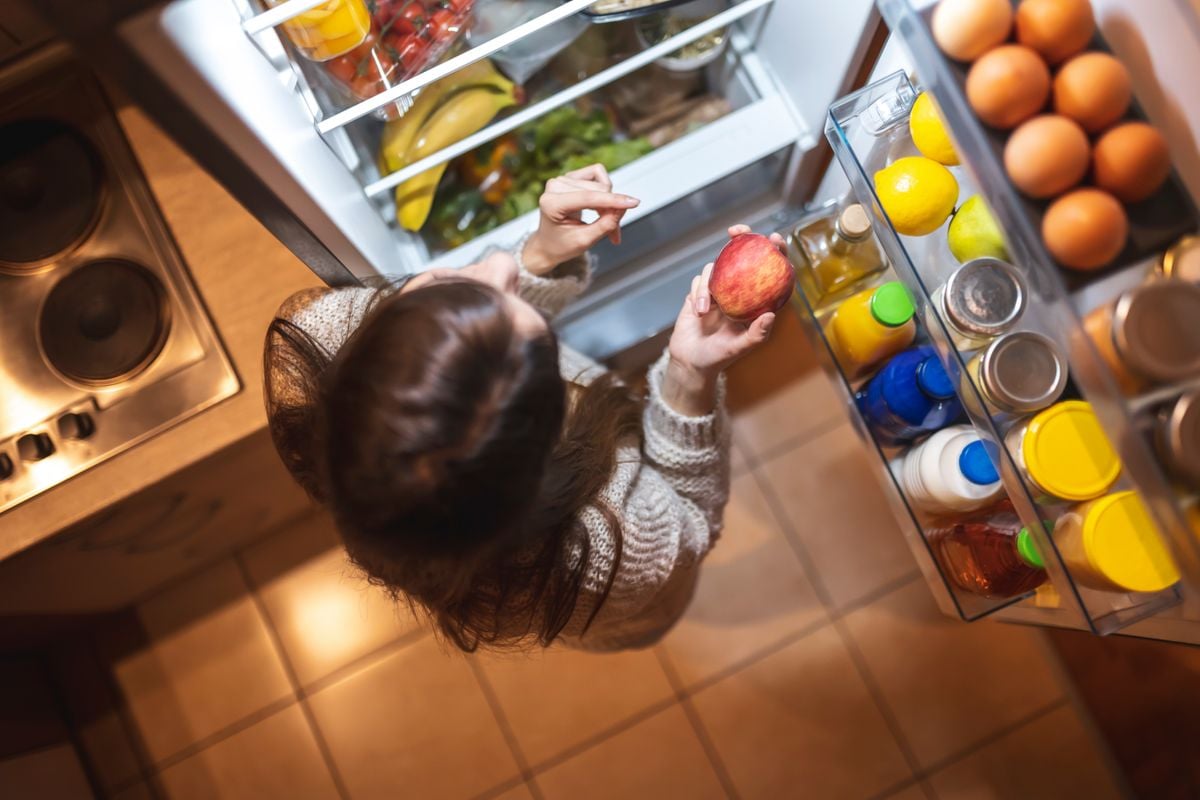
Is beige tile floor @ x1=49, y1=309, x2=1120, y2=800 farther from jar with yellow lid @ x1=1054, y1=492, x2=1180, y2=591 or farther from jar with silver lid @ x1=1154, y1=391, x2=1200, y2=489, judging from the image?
jar with silver lid @ x1=1154, y1=391, x2=1200, y2=489

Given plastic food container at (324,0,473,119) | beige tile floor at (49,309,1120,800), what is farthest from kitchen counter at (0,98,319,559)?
beige tile floor at (49,309,1120,800)

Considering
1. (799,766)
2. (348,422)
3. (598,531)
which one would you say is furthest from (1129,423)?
(799,766)

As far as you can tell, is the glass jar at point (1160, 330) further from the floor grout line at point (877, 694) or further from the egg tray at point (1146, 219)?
the floor grout line at point (877, 694)

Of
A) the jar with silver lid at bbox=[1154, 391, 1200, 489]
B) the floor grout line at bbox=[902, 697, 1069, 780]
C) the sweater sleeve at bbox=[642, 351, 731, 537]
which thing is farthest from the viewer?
the floor grout line at bbox=[902, 697, 1069, 780]

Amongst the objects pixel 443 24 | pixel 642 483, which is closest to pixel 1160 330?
pixel 642 483

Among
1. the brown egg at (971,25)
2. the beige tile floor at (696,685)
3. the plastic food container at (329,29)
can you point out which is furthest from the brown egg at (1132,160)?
the beige tile floor at (696,685)

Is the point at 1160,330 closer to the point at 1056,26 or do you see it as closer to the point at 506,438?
the point at 1056,26

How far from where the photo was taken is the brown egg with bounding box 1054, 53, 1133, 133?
0.58m

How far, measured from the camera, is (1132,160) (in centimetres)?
57

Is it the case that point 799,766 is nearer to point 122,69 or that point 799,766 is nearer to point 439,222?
point 439,222

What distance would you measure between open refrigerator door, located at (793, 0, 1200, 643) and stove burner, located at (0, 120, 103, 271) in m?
0.96

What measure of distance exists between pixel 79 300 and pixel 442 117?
1.74 ft

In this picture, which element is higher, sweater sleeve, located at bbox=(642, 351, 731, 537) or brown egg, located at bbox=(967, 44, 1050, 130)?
brown egg, located at bbox=(967, 44, 1050, 130)

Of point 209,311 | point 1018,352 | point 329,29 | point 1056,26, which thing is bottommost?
point 1018,352
